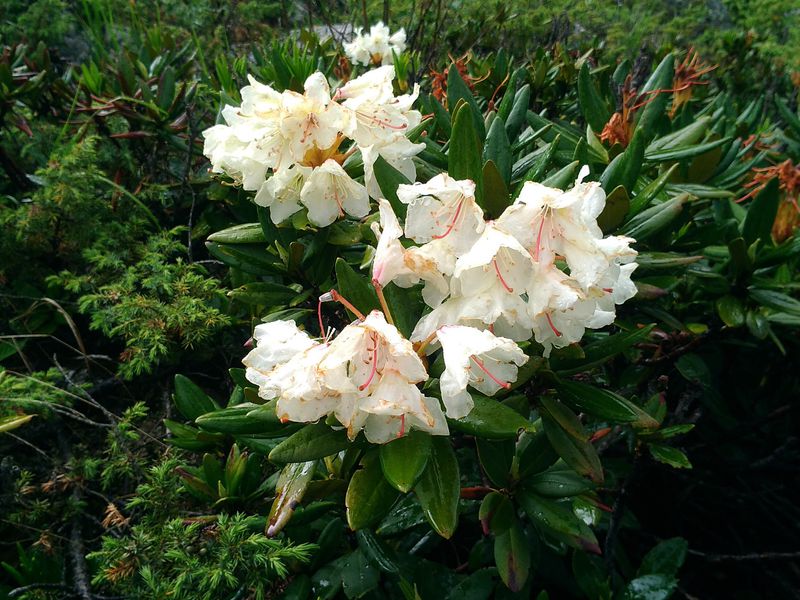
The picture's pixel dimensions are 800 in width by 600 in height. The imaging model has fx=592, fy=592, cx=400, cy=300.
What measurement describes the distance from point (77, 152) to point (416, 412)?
180 centimetres

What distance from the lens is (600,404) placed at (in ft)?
3.58

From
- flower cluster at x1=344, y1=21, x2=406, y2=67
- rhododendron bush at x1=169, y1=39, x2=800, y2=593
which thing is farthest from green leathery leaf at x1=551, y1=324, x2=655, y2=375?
flower cluster at x1=344, y1=21, x2=406, y2=67

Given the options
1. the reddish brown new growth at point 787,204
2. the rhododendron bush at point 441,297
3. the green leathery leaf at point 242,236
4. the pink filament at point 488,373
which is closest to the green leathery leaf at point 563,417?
the rhododendron bush at point 441,297

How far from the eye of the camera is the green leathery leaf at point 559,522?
1.22 meters

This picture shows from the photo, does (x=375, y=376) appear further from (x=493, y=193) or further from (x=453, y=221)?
(x=493, y=193)

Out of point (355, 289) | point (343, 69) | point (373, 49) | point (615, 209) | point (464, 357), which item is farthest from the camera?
point (373, 49)

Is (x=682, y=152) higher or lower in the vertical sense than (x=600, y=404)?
higher

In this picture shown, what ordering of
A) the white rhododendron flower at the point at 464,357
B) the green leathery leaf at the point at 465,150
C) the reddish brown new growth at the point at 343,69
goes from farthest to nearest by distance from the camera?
the reddish brown new growth at the point at 343,69 → the green leathery leaf at the point at 465,150 → the white rhododendron flower at the point at 464,357

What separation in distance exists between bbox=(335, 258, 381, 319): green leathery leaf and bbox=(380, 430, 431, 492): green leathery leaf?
24 cm

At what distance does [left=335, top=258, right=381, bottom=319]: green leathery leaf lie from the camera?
1.01 m

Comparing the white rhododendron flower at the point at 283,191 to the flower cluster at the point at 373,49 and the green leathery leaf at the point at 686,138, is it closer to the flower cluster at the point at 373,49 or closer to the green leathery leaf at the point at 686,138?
the green leathery leaf at the point at 686,138

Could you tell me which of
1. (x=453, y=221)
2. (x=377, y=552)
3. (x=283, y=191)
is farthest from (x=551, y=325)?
(x=377, y=552)

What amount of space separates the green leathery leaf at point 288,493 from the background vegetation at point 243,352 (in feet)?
0.31

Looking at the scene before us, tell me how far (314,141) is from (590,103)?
2.81ft
